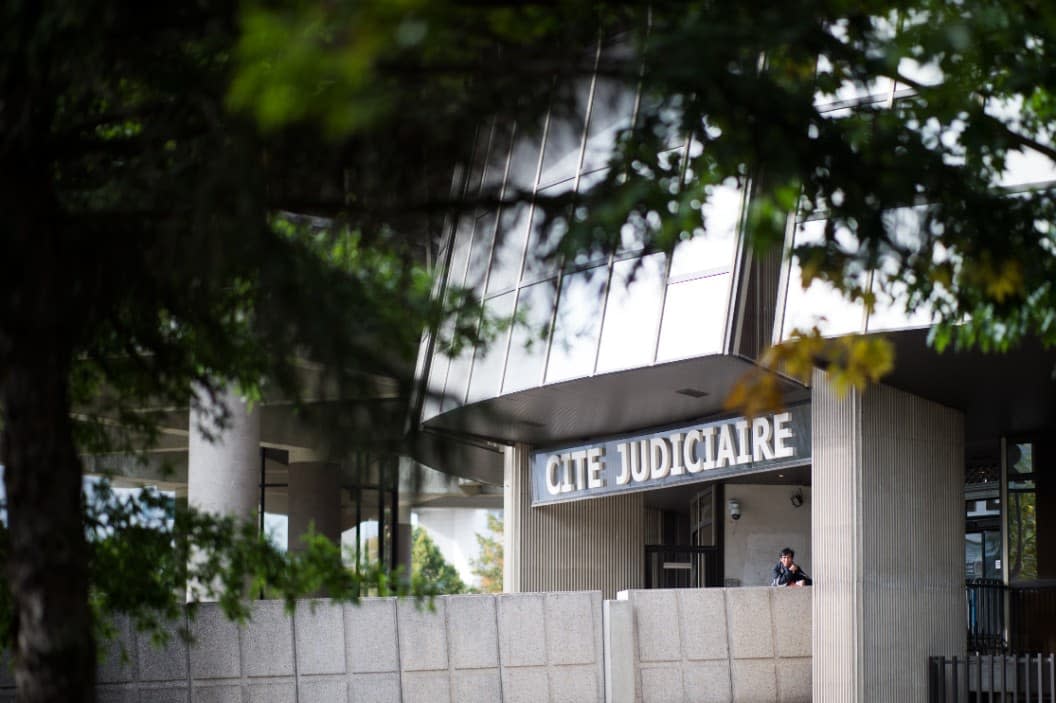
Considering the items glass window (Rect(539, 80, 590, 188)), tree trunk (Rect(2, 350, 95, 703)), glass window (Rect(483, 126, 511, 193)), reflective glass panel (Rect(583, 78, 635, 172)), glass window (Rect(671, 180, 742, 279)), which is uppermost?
glass window (Rect(671, 180, 742, 279))

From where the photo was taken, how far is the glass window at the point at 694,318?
55.6 ft

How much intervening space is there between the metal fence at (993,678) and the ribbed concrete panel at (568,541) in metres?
8.99

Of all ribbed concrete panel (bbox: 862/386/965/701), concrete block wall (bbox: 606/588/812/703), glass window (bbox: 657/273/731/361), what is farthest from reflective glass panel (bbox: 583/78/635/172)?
concrete block wall (bbox: 606/588/812/703)

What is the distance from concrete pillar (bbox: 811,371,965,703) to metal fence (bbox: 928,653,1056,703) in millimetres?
215

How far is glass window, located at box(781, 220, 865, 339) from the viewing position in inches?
611

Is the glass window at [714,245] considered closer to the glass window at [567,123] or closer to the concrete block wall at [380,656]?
the concrete block wall at [380,656]

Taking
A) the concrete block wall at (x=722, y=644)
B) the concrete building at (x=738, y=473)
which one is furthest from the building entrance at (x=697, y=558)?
the concrete block wall at (x=722, y=644)

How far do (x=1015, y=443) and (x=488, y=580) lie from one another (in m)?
91.2

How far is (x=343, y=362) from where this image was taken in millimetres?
6586

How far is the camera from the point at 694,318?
17.3 m

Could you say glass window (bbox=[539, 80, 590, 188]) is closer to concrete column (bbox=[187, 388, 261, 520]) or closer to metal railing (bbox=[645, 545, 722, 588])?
concrete column (bbox=[187, 388, 261, 520])

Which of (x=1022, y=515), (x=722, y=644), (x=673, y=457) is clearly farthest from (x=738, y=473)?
(x=1022, y=515)

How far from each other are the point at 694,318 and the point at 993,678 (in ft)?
16.9

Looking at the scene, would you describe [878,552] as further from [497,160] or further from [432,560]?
[432,560]
